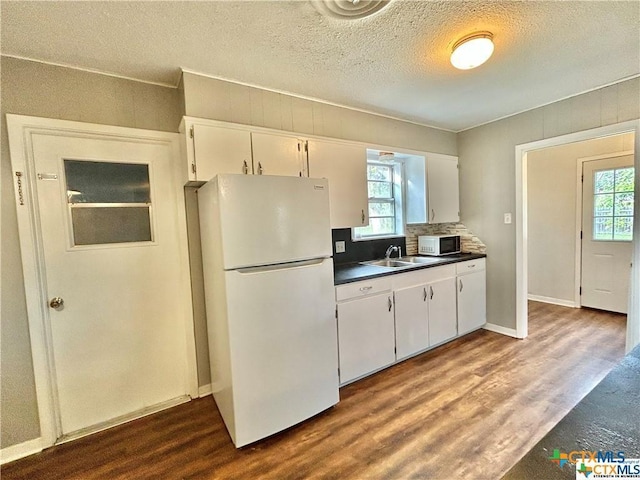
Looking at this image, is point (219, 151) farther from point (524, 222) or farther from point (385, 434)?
point (524, 222)

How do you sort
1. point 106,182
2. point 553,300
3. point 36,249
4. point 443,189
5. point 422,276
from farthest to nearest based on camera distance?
1. point 553,300
2. point 443,189
3. point 422,276
4. point 106,182
5. point 36,249

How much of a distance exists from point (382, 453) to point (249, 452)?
0.79 m

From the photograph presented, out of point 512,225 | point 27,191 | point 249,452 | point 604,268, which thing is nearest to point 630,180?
point 604,268

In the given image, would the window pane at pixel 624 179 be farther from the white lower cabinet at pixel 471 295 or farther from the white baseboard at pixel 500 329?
the white baseboard at pixel 500 329

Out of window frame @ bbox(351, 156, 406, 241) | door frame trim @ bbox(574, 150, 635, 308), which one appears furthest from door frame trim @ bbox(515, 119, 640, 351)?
door frame trim @ bbox(574, 150, 635, 308)

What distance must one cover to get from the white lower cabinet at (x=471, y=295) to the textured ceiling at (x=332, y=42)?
179 centimetres

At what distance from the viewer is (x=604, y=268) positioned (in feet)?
12.6

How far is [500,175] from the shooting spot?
3273mm

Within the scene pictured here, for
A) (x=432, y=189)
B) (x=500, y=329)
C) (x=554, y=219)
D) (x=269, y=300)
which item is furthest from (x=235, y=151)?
(x=554, y=219)

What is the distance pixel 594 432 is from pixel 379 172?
307cm

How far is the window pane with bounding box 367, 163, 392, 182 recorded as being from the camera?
3.40m

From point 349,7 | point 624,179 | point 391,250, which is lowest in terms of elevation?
point 391,250

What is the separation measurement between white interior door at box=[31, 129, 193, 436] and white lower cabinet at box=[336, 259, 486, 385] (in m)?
1.31

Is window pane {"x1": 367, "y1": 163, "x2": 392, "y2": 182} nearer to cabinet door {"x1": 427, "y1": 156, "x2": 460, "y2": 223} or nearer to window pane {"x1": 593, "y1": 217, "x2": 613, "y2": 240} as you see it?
cabinet door {"x1": 427, "y1": 156, "x2": 460, "y2": 223}
